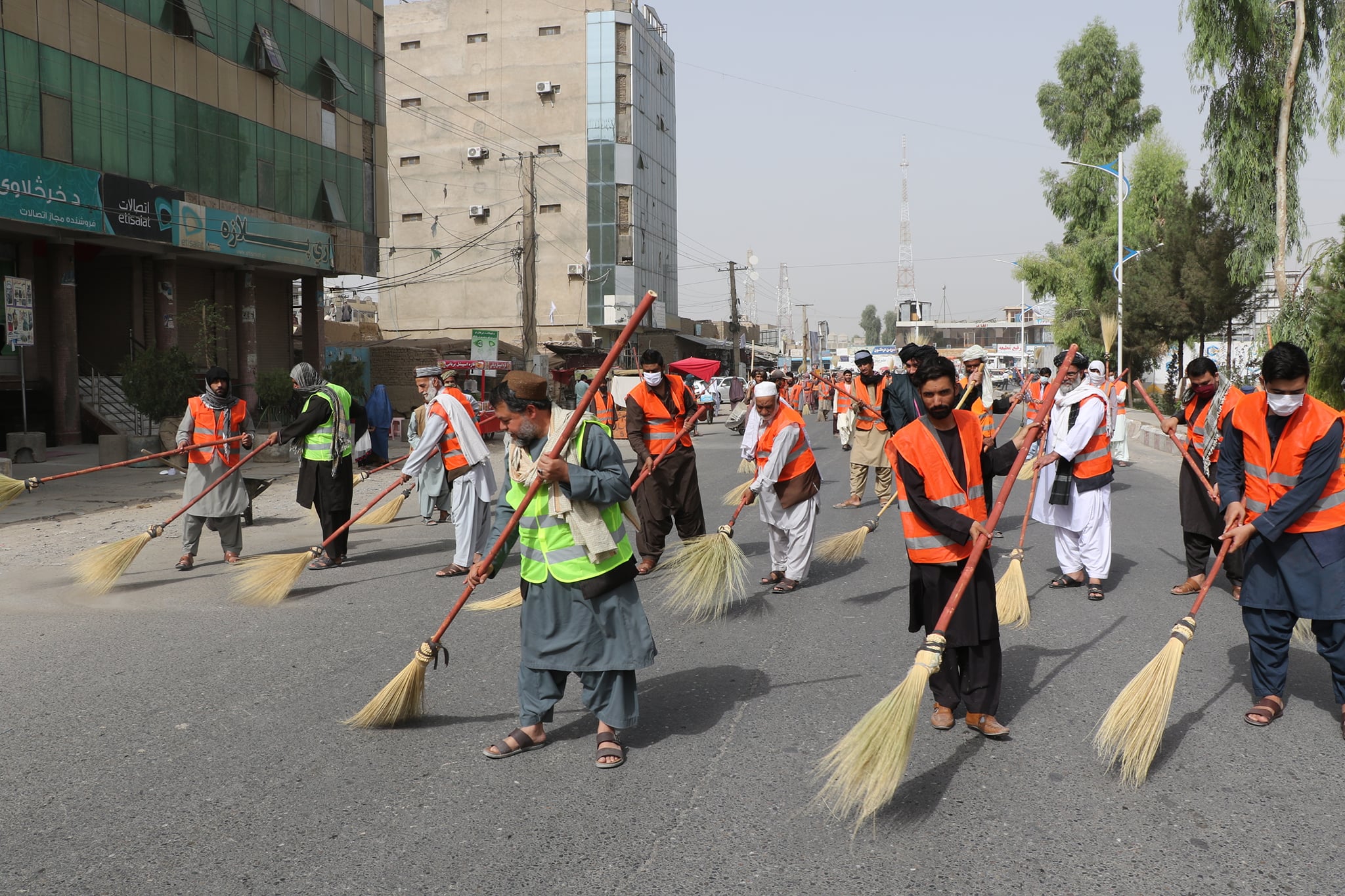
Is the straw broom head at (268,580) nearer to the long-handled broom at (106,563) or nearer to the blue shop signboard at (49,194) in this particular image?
the long-handled broom at (106,563)

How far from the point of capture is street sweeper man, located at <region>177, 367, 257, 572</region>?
8906mm

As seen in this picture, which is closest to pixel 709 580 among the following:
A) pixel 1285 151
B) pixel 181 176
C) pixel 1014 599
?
pixel 1014 599

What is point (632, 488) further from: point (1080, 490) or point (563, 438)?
point (1080, 490)

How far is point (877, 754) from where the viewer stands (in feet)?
12.2

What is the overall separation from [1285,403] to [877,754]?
2.38 metres

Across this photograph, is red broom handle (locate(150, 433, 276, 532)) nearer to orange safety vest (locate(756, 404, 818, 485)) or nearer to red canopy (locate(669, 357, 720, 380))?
orange safety vest (locate(756, 404, 818, 485))

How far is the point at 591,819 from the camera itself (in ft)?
12.3

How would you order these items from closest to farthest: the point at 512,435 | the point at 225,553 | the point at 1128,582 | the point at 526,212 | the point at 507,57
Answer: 1. the point at 512,435
2. the point at 1128,582
3. the point at 225,553
4. the point at 526,212
5. the point at 507,57

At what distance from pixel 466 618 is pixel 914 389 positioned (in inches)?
122

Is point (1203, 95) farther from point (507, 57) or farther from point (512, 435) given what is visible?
point (507, 57)

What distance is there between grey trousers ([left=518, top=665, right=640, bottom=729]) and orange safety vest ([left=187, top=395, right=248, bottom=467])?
540cm

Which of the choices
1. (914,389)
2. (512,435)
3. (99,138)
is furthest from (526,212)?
A: (512,435)

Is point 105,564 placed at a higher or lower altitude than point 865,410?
lower

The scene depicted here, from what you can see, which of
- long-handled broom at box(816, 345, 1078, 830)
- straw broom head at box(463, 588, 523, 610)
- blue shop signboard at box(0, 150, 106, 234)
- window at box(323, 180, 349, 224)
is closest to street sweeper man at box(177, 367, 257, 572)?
straw broom head at box(463, 588, 523, 610)
